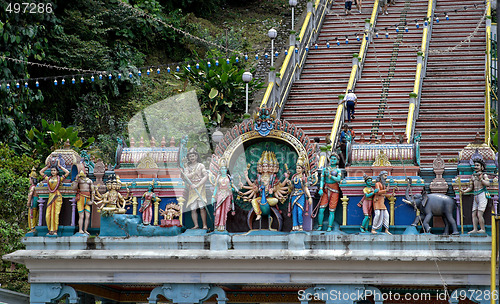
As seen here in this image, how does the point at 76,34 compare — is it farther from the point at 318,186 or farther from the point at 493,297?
the point at 493,297

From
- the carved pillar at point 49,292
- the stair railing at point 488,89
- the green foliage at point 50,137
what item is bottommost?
the carved pillar at point 49,292

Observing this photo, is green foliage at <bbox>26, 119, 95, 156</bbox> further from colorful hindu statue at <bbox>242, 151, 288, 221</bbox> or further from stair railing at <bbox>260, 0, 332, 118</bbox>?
colorful hindu statue at <bbox>242, 151, 288, 221</bbox>

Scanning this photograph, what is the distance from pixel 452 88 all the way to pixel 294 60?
4.82 m

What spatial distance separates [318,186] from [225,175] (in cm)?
183

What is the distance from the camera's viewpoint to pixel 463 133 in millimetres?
26672

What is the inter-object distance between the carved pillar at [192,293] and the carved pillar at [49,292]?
195cm

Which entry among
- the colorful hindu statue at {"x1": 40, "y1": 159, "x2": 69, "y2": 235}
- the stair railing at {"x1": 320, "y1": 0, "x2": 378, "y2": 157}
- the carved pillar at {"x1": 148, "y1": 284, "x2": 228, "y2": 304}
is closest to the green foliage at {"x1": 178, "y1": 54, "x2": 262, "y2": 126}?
the stair railing at {"x1": 320, "y1": 0, "x2": 378, "y2": 157}

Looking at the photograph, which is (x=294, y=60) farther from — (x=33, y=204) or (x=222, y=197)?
(x=33, y=204)

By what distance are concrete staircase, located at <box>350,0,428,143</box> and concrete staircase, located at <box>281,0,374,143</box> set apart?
66cm

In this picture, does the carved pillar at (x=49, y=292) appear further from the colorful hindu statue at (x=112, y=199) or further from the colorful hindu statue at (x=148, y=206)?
the colorful hindu statue at (x=148, y=206)

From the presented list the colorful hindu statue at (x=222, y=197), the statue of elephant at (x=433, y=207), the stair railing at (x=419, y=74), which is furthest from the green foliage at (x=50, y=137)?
the statue of elephant at (x=433, y=207)

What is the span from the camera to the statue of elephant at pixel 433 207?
18.5m

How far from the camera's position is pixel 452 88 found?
29109 millimetres

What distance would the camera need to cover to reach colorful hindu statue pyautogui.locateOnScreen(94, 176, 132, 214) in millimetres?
19625
